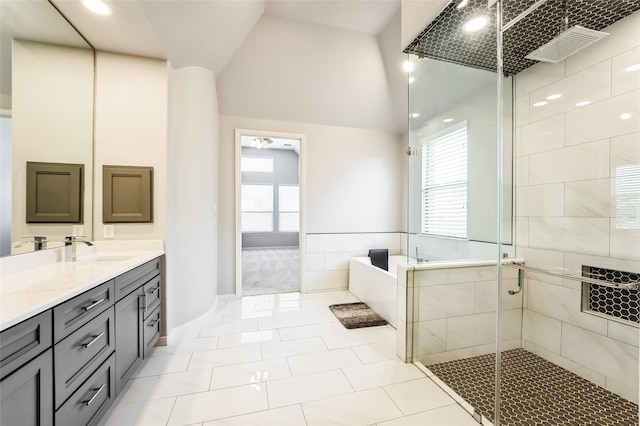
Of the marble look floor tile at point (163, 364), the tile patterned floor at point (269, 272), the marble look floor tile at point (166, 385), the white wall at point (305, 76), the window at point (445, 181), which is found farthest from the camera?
the tile patterned floor at point (269, 272)

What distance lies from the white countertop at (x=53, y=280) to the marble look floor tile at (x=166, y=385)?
0.83m

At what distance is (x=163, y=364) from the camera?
6.61 ft

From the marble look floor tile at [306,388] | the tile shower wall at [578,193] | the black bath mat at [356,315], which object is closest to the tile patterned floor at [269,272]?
the black bath mat at [356,315]

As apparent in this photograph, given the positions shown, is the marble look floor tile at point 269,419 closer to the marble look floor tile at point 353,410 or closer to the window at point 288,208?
the marble look floor tile at point 353,410

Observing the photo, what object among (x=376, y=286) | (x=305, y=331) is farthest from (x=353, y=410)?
(x=376, y=286)

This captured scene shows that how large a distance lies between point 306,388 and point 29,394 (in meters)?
1.38

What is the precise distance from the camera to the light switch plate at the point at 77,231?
6.53 feet

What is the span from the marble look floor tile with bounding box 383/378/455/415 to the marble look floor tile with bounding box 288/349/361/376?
1.28 ft

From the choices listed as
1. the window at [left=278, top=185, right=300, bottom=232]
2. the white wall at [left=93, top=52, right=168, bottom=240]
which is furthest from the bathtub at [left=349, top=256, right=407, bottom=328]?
the window at [left=278, top=185, right=300, bottom=232]

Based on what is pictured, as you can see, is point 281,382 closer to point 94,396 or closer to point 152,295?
point 94,396

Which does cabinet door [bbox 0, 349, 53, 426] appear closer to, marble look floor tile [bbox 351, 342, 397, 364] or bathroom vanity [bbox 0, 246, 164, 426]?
bathroom vanity [bbox 0, 246, 164, 426]

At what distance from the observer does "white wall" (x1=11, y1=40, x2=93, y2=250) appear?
1.56 meters

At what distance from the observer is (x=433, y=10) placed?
181cm

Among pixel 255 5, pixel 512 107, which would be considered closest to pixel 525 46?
pixel 512 107
